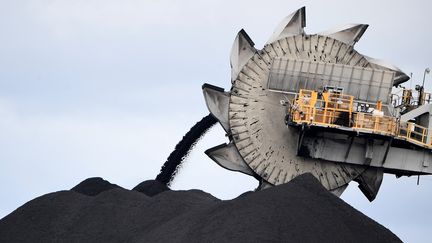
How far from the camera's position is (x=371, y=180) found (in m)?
37.8

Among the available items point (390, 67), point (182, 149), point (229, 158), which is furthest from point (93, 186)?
point (390, 67)

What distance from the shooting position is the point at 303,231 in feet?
96.3

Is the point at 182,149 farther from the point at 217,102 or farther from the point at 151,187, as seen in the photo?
the point at 217,102

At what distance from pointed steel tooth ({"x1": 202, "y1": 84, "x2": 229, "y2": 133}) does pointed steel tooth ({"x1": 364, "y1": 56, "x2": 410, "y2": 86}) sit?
5095 mm

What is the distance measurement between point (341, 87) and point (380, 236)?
788cm

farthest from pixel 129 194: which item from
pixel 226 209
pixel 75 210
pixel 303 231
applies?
pixel 303 231

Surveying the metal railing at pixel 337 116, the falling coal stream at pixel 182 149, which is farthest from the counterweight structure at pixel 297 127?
the falling coal stream at pixel 182 149

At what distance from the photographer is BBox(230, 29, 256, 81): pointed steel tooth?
37812mm

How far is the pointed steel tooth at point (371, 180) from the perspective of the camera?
37.7 meters

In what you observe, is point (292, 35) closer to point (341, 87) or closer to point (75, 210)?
point (341, 87)

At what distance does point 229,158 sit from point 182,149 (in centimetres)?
618

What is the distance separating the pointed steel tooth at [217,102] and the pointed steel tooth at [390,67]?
509 centimetres

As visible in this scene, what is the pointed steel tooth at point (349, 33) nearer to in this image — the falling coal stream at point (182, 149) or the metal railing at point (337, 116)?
the metal railing at point (337, 116)

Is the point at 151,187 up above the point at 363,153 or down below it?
below
